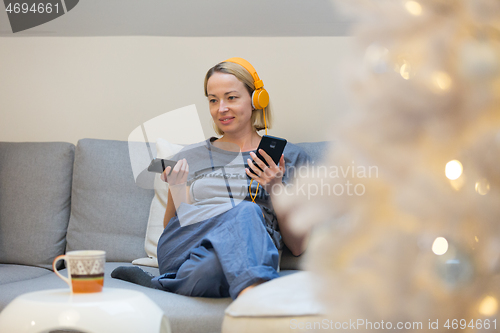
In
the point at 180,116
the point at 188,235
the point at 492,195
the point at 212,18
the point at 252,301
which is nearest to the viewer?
the point at 492,195

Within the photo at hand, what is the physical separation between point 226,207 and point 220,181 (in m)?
0.25

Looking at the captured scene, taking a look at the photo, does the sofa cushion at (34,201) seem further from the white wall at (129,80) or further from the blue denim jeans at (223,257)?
the blue denim jeans at (223,257)

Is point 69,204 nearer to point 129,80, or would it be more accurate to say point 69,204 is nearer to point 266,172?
point 129,80

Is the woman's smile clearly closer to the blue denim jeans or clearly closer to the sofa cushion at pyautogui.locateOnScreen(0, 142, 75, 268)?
the blue denim jeans

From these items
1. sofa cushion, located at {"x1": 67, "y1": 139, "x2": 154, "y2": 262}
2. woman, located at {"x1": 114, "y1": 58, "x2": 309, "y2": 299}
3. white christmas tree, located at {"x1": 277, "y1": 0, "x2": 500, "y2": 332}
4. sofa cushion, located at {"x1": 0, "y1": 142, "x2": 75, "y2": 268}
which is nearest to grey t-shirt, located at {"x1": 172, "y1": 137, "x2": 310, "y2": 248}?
woman, located at {"x1": 114, "y1": 58, "x2": 309, "y2": 299}

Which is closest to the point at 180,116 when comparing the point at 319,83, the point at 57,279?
the point at 319,83

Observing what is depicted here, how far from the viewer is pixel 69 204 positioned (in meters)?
1.68

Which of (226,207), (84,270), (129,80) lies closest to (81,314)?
(84,270)

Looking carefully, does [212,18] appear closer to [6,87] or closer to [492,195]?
[6,87]

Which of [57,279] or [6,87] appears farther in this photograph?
[6,87]

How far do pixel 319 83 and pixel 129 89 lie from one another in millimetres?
930

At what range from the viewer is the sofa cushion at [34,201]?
1.56m

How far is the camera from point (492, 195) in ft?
1.13

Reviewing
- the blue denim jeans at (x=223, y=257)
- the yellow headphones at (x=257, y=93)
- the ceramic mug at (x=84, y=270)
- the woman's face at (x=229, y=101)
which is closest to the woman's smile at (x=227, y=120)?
the woman's face at (x=229, y=101)
